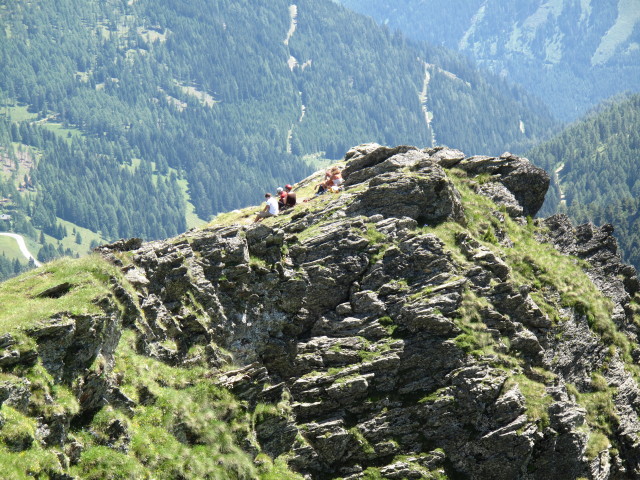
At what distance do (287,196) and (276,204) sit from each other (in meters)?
1.99

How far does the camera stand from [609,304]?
5778cm

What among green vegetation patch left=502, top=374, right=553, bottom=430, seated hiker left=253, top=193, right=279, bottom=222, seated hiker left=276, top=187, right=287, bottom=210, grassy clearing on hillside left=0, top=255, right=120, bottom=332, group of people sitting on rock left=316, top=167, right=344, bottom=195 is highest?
group of people sitting on rock left=316, top=167, right=344, bottom=195

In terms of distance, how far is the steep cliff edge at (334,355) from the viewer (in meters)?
32.5

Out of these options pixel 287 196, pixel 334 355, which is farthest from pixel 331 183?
pixel 334 355

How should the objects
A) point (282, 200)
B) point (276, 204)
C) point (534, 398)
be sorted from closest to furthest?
point (534, 398), point (276, 204), point (282, 200)

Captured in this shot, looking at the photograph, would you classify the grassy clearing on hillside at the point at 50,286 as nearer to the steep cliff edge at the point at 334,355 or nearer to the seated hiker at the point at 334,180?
the steep cliff edge at the point at 334,355

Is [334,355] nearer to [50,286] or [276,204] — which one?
[276,204]

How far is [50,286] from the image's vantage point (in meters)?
35.1

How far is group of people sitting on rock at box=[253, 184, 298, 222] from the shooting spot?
5391 centimetres

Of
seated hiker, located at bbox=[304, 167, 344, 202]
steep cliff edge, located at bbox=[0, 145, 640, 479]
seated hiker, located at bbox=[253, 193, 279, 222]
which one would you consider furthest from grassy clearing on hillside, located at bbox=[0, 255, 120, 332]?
seated hiker, located at bbox=[304, 167, 344, 202]

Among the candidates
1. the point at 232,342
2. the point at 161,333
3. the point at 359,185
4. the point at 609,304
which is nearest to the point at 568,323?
the point at 609,304

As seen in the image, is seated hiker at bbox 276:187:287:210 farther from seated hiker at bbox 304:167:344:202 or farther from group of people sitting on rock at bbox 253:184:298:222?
seated hiker at bbox 304:167:344:202

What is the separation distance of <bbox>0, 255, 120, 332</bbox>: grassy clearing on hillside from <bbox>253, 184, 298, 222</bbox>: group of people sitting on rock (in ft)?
56.1

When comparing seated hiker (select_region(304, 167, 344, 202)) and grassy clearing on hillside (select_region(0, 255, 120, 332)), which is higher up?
seated hiker (select_region(304, 167, 344, 202))
